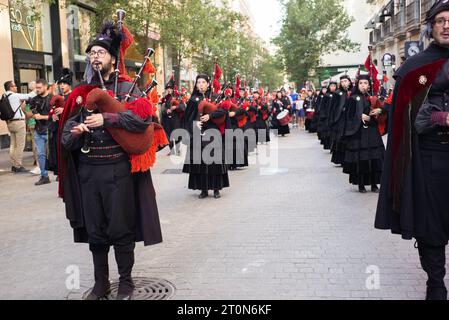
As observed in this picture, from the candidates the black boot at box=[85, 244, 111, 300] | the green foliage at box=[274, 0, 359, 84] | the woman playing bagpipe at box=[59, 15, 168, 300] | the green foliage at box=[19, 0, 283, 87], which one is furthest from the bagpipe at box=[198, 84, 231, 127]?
the green foliage at box=[274, 0, 359, 84]

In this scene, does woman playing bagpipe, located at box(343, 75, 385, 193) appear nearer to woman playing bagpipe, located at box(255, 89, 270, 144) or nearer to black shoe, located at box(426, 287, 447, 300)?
black shoe, located at box(426, 287, 447, 300)

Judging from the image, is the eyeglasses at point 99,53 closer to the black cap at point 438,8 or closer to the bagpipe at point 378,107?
the black cap at point 438,8

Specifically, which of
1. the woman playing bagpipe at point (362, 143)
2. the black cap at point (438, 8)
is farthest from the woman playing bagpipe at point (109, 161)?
the woman playing bagpipe at point (362, 143)

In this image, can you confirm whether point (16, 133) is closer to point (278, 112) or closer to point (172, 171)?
point (172, 171)

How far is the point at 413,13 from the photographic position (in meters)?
29.2

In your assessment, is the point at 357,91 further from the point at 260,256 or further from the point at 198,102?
the point at 260,256

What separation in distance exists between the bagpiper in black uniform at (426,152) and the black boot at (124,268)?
84.5 inches

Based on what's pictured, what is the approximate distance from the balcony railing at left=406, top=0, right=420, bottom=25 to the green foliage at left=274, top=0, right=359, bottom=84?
13.9 m

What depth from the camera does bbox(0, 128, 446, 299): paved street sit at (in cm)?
468

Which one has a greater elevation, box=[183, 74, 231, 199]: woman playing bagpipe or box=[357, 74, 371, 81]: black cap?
box=[357, 74, 371, 81]: black cap

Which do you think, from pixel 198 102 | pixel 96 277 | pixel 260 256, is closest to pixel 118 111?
pixel 96 277

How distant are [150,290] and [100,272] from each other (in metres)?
0.48

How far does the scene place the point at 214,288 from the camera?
15.2 ft

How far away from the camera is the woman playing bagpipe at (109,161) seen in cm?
427
